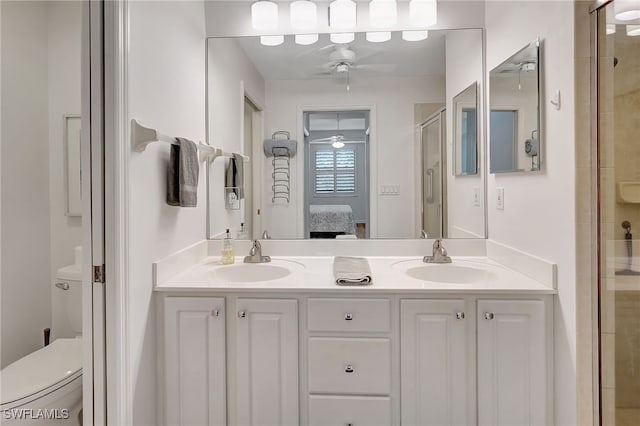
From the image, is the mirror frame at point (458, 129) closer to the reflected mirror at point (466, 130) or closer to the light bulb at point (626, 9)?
the reflected mirror at point (466, 130)

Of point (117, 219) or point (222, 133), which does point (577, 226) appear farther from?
point (222, 133)

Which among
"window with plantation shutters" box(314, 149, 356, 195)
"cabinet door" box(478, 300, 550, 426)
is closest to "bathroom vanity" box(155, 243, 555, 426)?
"cabinet door" box(478, 300, 550, 426)

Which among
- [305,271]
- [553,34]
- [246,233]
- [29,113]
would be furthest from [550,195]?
[29,113]

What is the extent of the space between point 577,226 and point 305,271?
113 centimetres

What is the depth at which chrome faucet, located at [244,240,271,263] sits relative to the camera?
1967 mm

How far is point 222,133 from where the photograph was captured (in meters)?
2.16

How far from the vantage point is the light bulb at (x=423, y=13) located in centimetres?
203

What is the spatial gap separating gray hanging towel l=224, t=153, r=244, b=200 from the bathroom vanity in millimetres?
769

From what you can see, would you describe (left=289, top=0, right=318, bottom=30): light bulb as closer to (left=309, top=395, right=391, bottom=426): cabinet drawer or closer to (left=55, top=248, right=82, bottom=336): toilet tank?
(left=55, top=248, right=82, bottom=336): toilet tank

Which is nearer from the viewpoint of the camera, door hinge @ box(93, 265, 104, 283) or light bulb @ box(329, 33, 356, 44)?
door hinge @ box(93, 265, 104, 283)

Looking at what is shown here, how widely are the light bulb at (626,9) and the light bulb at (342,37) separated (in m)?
1.23

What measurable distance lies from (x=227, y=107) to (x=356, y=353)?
155 centimetres

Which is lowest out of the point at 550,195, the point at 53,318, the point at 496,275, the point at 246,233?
the point at 53,318

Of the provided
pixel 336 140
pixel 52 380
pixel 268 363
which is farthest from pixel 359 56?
pixel 52 380
